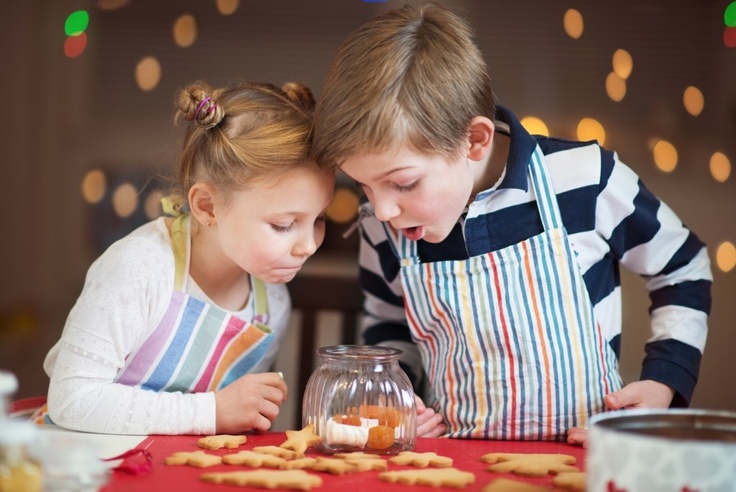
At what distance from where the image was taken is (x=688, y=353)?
1203 mm

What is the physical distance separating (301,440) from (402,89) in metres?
0.43

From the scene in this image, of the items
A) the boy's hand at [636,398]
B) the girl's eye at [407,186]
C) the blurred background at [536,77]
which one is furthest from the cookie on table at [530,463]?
the blurred background at [536,77]

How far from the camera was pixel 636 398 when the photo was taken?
1.16m

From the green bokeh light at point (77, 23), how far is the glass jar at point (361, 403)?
1.33 m

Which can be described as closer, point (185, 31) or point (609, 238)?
point (609, 238)

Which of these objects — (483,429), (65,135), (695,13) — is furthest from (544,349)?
(65,135)

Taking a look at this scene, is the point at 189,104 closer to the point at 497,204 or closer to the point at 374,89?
the point at 374,89

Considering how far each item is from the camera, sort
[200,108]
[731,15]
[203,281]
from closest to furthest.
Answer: [200,108] → [203,281] → [731,15]

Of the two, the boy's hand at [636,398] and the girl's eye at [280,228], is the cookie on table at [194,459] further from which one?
the boy's hand at [636,398]

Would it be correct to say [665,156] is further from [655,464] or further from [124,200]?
[655,464]

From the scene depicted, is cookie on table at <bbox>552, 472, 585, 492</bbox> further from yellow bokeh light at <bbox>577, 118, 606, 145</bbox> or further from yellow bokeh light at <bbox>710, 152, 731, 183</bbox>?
yellow bokeh light at <bbox>710, 152, 731, 183</bbox>

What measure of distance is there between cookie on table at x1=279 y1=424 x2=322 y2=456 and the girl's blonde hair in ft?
1.13

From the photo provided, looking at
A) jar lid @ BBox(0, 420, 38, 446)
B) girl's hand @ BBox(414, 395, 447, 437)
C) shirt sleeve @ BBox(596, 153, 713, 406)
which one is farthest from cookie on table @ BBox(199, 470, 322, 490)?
shirt sleeve @ BBox(596, 153, 713, 406)

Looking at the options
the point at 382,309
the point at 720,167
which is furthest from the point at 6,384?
the point at 720,167
